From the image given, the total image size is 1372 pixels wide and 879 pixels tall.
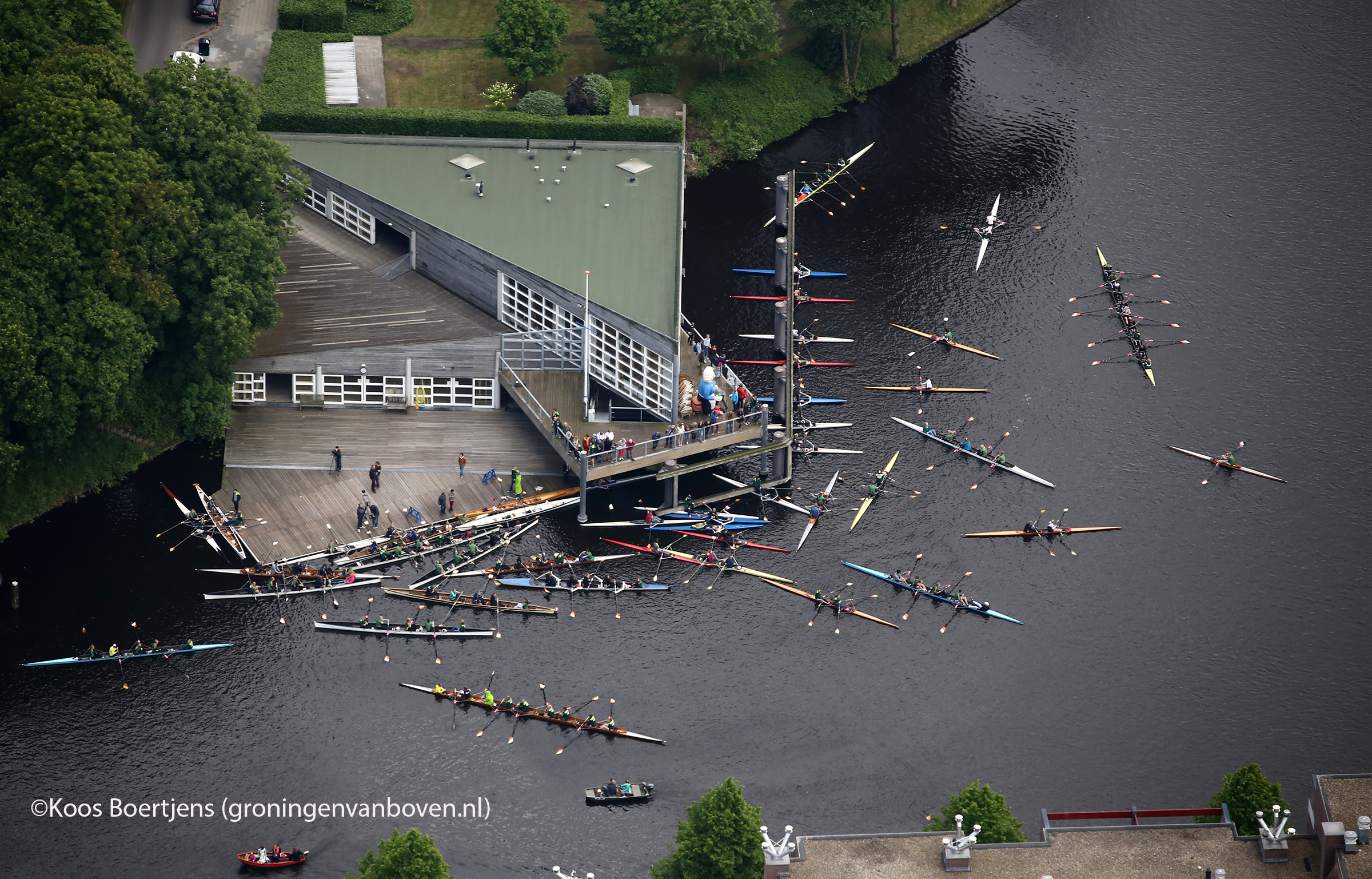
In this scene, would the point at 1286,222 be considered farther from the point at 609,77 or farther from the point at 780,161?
the point at 609,77

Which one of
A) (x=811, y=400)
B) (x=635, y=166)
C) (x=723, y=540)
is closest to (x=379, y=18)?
(x=635, y=166)

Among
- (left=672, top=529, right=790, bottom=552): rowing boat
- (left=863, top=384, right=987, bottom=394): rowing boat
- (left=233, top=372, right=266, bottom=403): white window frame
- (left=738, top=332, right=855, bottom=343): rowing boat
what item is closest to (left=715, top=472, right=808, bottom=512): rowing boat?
(left=672, top=529, right=790, bottom=552): rowing boat

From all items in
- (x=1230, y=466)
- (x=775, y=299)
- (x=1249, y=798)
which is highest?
(x=775, y=299)

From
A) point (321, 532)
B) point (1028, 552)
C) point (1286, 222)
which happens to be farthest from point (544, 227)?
point (1286, 222)

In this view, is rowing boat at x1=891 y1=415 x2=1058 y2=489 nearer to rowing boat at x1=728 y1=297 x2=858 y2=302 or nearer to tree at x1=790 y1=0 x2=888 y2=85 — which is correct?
rowing boat at x1=728 y1=297 x2=858 y2=302

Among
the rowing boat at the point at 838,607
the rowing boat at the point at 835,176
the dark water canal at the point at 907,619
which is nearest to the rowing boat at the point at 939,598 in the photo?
the dark water canal at the point at 907,619

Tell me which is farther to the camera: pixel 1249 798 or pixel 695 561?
pixel 695 561

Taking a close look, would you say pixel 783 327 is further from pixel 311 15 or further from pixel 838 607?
pixel 311 15
